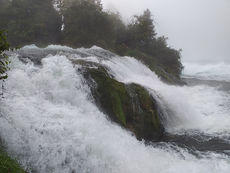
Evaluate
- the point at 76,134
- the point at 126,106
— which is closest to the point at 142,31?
the point at 126,106

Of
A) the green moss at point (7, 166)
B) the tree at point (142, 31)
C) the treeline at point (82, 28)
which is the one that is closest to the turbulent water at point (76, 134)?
the green moss at point (7, 166)

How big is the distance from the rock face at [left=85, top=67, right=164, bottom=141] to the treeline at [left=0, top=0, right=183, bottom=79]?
9.51 metres

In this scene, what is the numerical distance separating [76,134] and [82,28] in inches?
623

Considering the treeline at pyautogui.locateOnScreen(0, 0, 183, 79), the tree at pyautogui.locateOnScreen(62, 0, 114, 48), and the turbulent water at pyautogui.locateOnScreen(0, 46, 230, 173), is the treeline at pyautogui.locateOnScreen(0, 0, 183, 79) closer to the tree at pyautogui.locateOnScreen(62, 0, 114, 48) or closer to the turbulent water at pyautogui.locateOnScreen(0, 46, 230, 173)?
the tree at pyautogui.locateOnScreen(62, 0, 114, 48)

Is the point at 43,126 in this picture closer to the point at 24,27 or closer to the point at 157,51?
the point at 24,27

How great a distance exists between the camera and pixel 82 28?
19.6 meters

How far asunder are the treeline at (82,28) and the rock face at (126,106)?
31.2 feet

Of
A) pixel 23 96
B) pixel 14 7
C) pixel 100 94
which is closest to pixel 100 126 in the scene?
pixel 100 94

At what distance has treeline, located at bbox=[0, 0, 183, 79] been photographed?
19.5 m

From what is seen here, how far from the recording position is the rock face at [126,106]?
7.21 m

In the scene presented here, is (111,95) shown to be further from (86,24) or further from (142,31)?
(142,31)

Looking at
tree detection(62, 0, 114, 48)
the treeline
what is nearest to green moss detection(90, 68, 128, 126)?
the treeline

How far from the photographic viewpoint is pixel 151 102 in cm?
832

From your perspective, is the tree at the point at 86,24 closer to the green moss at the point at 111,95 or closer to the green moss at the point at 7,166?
the green moss at the point at 111,95
